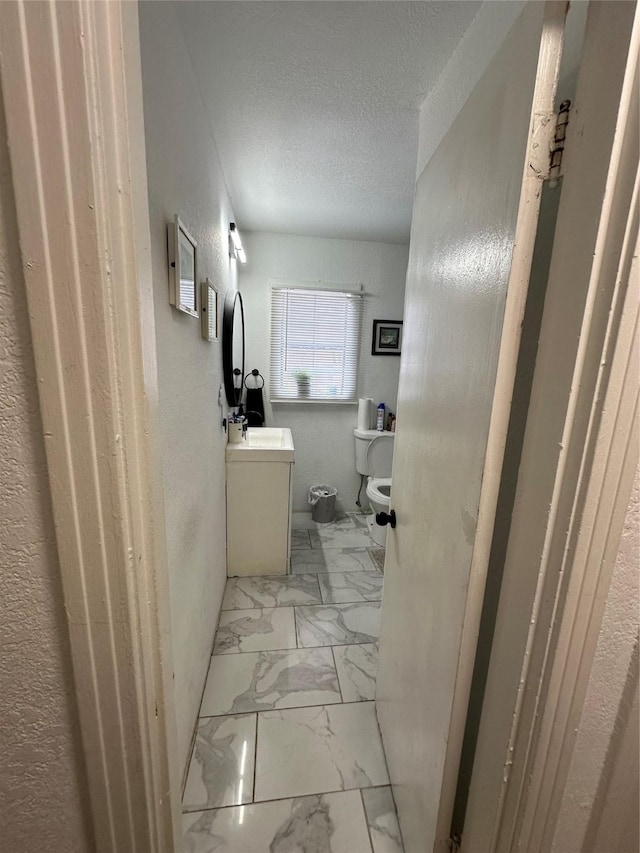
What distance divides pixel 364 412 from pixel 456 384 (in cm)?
221

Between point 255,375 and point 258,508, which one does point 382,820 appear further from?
point 255,375

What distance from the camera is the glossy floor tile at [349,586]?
2.10m

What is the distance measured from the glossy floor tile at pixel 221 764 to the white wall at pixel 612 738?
0.97m

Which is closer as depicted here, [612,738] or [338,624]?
[612,738]

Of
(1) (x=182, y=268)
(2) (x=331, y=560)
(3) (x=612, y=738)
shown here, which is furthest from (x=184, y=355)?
(2) (x=331, y=560)

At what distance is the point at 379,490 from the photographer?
8.88ft

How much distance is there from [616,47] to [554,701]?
0.98m

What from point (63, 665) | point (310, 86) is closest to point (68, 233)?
point (63, 665)


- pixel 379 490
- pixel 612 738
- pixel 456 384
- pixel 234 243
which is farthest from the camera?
pixel 379 490

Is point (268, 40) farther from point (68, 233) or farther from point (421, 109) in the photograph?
point (68, 233)

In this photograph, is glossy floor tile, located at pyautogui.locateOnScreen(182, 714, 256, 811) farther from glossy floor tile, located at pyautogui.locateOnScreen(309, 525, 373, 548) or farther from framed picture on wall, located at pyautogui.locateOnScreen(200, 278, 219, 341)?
framed picture on wall, located at pyautogui.locateOnScreen(200, 278, 219, 341)

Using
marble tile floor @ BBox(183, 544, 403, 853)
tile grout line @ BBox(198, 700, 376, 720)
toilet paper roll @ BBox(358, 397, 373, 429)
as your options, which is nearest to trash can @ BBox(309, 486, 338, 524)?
toilet paper roll @ BBox(358, 397, 373, 429)

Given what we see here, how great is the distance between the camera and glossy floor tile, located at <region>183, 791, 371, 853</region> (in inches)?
40.0

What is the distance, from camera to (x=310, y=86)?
3.99ft
